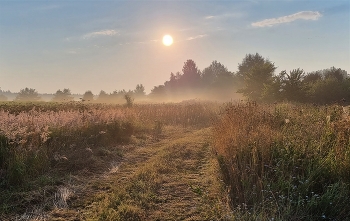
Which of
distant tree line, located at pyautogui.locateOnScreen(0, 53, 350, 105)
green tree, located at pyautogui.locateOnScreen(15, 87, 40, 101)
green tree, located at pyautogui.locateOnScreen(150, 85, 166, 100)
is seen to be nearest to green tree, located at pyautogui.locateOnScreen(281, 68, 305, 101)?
distant tree line, located at pyautogui.locateOnScreen(0, 53, 350, 105)

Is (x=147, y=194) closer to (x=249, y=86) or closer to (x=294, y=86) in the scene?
(x=294, y=86)

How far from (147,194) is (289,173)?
94.7 inches

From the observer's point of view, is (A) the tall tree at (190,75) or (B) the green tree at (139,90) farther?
(B) the green tree at (139,90)

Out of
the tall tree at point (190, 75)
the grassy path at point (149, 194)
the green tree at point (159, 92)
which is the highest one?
the tall tree at point (190, 75)

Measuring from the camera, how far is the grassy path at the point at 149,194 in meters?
3.69

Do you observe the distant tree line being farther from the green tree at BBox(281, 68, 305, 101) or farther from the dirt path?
the dirt path

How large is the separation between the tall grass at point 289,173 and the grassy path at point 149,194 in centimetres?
38

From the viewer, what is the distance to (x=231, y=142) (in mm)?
5008

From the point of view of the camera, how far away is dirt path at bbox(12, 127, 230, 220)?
12.1ft

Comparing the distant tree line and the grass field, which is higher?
the distant tree line

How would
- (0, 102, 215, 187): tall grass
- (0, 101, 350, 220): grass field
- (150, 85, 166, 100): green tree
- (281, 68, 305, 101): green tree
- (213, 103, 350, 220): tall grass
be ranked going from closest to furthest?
1. (213, 103, 350, 220): tall grass
2. (0, 101, 350, 220): grass field
3. (0, 102, 215, 187): tall grass
4. (281, 68, 305, 101): green tree
5. (150, 85, 166, 100): green tree

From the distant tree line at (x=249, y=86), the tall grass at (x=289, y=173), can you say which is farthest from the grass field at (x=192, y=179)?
the distant tree line at (x=249, y=86)

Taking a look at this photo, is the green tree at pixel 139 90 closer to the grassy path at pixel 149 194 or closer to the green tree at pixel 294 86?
the green tree at pixel 294 86

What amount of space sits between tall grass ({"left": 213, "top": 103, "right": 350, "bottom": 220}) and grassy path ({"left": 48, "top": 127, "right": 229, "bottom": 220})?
38cm
